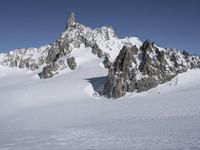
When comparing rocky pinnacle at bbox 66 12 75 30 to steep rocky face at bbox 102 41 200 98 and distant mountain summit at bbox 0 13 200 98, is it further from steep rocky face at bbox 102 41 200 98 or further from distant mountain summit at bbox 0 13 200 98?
steep rocky face at bbox 102 41 200 98

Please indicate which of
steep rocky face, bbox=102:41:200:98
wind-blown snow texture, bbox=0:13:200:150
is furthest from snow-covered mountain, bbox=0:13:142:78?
steep rocky face, bbox=102:41:200:98

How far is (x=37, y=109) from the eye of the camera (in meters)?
57.4

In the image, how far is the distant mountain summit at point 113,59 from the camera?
6297 cm

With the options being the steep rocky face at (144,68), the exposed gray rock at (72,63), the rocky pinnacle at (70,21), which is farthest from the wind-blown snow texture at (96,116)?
the rocky pinnacle at (70,21)

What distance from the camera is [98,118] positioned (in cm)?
4275

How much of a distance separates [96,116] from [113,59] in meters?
68.1

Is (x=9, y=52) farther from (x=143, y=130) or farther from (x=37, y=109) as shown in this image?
(x=143, y=130)

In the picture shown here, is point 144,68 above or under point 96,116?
above

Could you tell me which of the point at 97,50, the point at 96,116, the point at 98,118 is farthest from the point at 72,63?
the point at 98,118

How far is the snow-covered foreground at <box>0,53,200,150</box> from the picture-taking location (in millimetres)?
25047

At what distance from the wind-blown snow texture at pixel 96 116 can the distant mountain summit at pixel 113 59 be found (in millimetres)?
2233

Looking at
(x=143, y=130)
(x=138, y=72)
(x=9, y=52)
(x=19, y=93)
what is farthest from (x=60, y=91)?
(x=9, y=52)

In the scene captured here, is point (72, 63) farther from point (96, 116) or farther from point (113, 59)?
point (96, 116)

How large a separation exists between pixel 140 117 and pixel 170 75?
86.9ft
